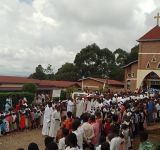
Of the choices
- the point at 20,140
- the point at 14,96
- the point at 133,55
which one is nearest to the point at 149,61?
the point at 14,96

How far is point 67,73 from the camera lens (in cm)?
7800

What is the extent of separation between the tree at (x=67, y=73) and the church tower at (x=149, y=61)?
91.7ft

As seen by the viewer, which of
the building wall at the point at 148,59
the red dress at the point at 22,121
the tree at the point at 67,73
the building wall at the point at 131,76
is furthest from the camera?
the tree at the point at 67,73

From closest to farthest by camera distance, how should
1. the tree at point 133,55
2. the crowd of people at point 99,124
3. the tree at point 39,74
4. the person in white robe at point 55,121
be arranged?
the crowd of people at point 99,124
the person in white robe at point 55,121
the tree at point 39,74
the tree at point 133,55

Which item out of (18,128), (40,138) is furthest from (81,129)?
(18,128)

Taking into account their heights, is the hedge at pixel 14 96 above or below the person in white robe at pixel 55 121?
above

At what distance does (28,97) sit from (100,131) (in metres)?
18.6

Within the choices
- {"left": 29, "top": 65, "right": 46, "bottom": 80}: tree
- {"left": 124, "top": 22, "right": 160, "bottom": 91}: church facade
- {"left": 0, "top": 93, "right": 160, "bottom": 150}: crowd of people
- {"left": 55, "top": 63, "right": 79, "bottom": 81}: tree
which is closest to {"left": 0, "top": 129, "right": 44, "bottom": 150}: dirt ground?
{"left": 0, "top": 93, "right": 160, "bottom": 150}: crowd of people

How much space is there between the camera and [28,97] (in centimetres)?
3083

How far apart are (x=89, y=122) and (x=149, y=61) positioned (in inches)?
1558

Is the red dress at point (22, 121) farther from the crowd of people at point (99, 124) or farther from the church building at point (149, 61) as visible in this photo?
the church building at point (149, 61)

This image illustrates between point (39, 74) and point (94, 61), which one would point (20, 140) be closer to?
point (39, 74)

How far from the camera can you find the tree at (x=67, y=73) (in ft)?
253

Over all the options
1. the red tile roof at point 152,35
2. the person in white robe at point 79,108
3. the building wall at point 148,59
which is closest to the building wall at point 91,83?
the building wall at point 148,59
